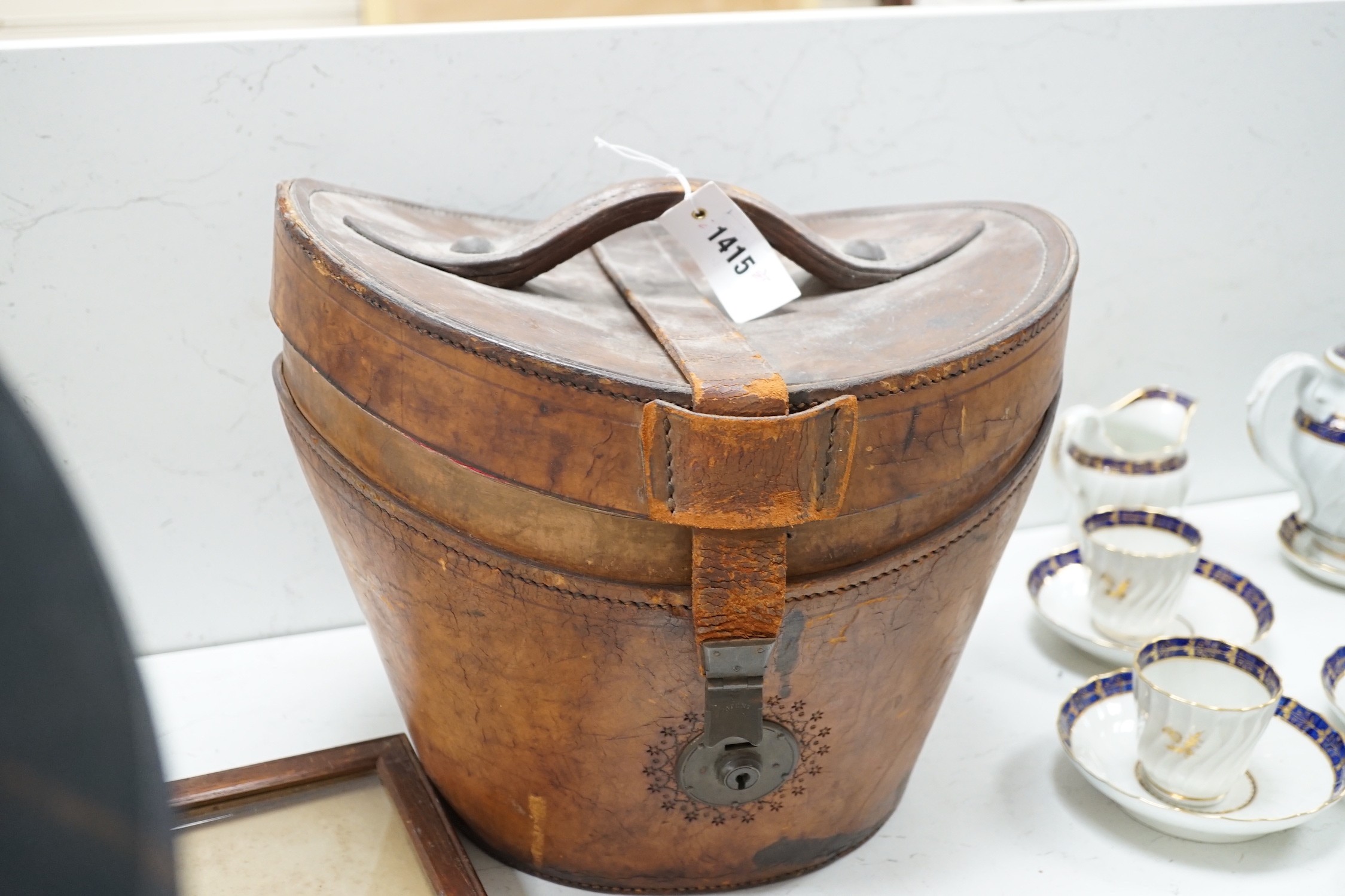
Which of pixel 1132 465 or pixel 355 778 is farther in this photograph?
pixel 1132 465

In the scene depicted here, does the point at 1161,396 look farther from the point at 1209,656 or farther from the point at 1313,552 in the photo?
the point at 1209,656

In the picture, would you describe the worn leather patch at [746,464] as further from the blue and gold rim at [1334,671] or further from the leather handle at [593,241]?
the blue and gold rim at [1334,671]

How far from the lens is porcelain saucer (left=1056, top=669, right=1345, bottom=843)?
98 centimetres

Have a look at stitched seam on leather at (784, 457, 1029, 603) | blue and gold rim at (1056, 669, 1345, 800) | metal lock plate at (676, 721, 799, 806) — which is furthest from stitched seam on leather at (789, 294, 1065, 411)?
blue and gold rim at (1056, 669, 1345, 800)

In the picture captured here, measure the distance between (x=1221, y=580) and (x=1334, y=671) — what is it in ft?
0.63

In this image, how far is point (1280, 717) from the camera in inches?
43.1

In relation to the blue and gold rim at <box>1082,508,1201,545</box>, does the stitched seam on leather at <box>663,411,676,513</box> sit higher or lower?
higher

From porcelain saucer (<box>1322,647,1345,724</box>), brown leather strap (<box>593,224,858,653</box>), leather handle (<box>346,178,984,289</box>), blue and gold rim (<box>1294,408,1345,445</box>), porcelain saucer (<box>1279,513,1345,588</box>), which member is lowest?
porcelain saucer (<box>1279,513,1345,588</box>)

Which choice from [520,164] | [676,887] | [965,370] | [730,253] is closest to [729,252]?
[730,253]

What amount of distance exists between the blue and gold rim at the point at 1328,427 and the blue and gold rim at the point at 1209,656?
434mm

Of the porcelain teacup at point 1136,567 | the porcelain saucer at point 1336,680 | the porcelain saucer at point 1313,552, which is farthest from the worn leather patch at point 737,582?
the porcelain saucer at point 1313,552

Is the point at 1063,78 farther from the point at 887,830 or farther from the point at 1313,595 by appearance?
the point at 887,830

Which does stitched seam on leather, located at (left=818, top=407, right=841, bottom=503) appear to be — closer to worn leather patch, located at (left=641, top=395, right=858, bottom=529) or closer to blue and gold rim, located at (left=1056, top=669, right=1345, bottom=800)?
worn leather patch, located at (left=641, top=395, right=858, bottom=529)

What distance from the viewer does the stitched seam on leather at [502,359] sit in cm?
73
